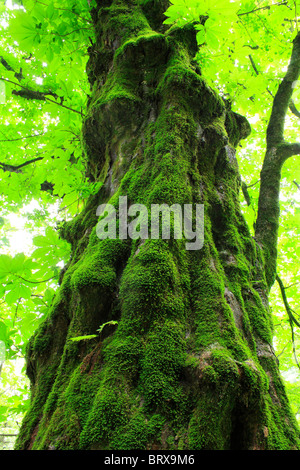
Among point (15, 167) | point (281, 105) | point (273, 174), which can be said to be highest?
point (281, 105)

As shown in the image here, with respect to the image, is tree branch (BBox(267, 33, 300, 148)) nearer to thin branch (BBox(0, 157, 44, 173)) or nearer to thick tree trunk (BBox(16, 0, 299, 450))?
thick tree trunk (BBox(16, 0, 299, 450))

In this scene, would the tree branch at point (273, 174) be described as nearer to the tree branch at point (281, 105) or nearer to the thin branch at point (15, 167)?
the tree branch at point (281, 105)

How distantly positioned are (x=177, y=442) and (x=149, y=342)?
1.47 ft

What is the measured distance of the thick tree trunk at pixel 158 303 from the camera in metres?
1.31

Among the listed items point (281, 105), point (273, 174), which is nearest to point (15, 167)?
point (273, 174)

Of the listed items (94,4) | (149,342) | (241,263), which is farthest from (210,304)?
(94,4)

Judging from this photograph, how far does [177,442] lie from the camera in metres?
1.23

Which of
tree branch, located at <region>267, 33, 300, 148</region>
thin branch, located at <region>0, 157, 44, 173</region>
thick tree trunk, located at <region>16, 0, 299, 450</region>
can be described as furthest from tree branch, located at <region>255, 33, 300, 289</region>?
thin branch, located at <region>0, 157, 44, 173</region>

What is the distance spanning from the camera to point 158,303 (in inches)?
61.7

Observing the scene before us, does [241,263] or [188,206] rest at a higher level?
[188,206]

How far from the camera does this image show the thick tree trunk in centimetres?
131

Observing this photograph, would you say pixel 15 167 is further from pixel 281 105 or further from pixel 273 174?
pixel 281 105

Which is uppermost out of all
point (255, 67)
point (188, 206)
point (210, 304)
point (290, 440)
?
point (255, 67)

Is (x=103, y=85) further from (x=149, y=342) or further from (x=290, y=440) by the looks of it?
(x=290, y=440)
